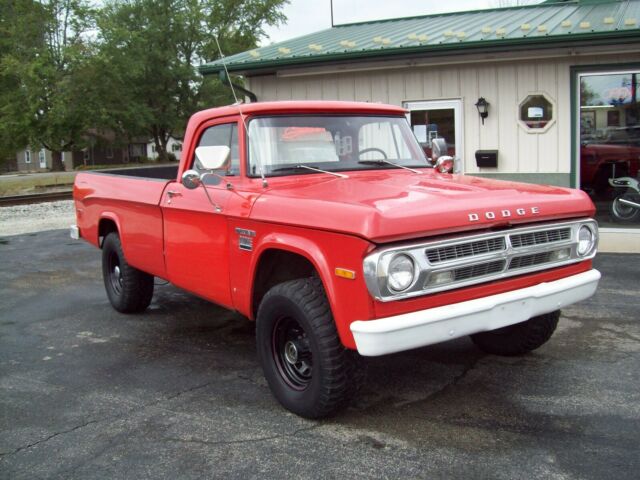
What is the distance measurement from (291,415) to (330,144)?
1.92 meters

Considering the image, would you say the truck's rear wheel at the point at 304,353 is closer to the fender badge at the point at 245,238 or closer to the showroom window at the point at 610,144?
the fender badge at the point at 245,238

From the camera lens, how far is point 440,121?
33.2 feet

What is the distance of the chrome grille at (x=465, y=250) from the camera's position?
11.1 ft

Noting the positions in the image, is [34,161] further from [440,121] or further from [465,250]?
[465,250]

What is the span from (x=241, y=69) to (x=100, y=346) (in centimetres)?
629

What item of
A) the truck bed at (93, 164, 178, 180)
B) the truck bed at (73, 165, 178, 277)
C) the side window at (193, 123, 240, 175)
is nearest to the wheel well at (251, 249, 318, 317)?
the side window at (193, 123, 240, 175)

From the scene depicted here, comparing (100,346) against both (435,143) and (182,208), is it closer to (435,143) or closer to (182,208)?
(182,208)

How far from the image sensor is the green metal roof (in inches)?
349

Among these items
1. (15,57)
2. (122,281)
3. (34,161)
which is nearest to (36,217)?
(122,281)

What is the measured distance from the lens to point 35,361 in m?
5.09

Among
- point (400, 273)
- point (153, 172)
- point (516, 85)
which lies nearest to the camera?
point (400, 273)

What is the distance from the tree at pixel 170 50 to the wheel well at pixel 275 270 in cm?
4102

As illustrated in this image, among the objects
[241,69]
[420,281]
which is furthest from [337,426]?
[241,69]

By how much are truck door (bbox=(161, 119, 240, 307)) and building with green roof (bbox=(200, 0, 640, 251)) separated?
5338mm
